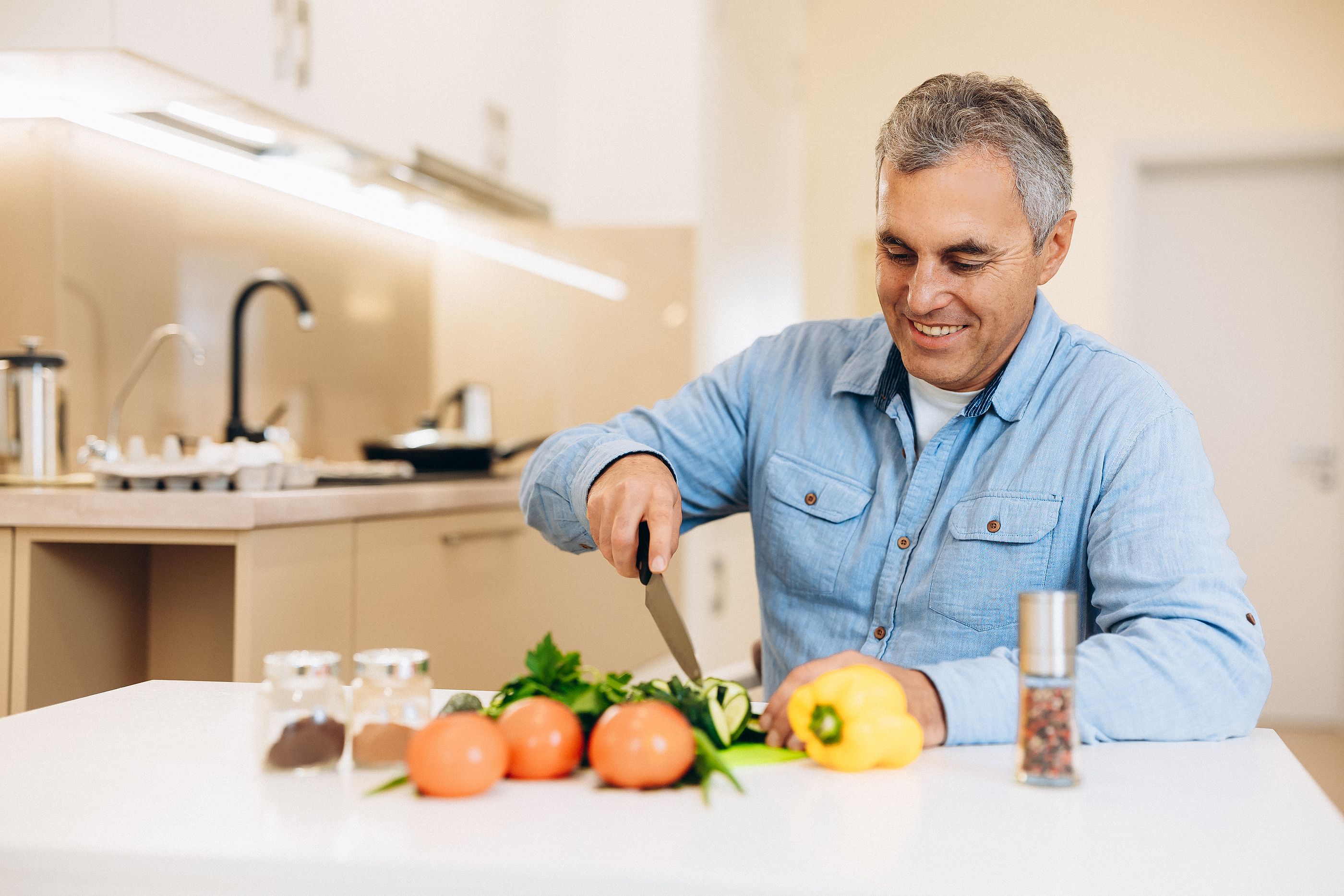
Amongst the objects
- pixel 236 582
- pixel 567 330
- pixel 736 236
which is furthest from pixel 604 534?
pixel 736 236

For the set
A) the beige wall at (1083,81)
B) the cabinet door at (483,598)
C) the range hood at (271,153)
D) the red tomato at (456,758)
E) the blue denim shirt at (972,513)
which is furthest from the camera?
the beige wall at (1083,81)

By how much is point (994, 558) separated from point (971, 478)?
11 cm

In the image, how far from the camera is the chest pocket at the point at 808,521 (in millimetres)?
1521

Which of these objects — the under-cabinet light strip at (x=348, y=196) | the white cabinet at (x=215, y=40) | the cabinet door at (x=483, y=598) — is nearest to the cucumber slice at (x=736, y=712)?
the cabinet door at (x=483, y=598)

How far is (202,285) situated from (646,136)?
1364 mm

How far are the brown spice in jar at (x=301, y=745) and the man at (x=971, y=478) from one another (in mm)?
399

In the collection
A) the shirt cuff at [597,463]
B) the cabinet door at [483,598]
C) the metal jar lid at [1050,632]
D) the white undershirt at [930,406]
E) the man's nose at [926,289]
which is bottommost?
the cabinet door at [483,598]

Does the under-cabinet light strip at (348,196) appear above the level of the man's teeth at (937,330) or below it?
above

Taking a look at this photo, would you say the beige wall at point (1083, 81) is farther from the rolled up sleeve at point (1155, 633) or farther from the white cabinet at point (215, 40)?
the rolled up sleeve at point (1155, 633)

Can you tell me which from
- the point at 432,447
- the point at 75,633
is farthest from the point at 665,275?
the point at 75,633

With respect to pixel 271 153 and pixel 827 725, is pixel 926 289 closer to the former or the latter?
pixel 827 725

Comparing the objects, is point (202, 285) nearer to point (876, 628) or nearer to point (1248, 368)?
point (876, 628)

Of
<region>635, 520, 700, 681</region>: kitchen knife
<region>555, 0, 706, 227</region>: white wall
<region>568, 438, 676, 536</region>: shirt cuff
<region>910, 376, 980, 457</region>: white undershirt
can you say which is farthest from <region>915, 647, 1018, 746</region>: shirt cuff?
<region>555, 0, 706, 227</region>: white wall

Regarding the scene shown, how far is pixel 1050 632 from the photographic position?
0.79 m
